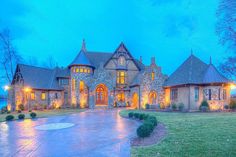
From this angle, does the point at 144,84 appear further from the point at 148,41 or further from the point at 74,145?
the point at 148,41

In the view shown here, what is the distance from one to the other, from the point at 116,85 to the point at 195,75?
43.4ft

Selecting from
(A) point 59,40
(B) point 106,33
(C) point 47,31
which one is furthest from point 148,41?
(C) point 47,31

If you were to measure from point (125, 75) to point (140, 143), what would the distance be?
2460 cm

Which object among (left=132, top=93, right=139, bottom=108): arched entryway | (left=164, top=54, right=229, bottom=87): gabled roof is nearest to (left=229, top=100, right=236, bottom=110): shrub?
(left=164, top=54, right=229, bottom=87): gabled roof

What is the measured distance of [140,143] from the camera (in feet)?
25.0

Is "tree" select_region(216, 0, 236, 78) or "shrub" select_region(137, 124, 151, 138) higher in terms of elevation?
"tree" select_region(216, 0, 236, 78)

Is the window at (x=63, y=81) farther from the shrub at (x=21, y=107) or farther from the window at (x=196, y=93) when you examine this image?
the window at (x=196, y=93)

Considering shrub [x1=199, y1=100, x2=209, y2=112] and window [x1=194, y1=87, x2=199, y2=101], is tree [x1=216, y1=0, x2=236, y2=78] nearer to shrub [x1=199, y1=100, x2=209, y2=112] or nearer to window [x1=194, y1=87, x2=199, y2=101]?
shrub [x1=199, y1=100, x2=209, y2=112]

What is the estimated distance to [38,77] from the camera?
29.1 m

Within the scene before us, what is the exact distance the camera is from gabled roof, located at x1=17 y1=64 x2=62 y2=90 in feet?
90.3

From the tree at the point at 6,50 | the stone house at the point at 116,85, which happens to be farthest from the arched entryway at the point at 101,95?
the tree at the point at 6,50

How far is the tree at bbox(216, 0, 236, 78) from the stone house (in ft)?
47.3

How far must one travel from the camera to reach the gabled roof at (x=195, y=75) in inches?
855

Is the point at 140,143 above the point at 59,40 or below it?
below
